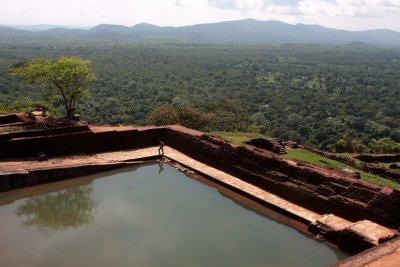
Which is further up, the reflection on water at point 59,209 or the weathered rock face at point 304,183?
the weathered rock face at point 304,183

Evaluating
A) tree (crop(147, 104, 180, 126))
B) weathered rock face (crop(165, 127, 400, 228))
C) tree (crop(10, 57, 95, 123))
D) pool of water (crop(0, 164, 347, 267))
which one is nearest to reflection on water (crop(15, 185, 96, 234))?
pool of water (crop(0, 164, 347, 267))

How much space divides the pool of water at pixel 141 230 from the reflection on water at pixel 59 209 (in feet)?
0.10

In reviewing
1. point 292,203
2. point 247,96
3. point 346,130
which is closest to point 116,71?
point 247,96

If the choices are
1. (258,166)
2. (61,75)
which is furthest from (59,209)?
(61,75)

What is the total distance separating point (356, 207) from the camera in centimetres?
1198

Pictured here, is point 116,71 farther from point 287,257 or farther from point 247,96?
point 287,257

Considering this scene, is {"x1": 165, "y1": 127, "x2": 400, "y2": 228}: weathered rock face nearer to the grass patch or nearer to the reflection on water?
the grass patch

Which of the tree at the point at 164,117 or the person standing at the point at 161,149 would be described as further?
the tree at the point at 164,117

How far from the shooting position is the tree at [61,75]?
62.5ft

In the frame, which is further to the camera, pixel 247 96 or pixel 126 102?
pixel 247 96

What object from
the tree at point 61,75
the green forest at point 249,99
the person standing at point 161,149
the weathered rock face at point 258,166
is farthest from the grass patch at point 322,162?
the green forest at point 249,99

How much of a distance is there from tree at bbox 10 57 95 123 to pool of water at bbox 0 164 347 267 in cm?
629

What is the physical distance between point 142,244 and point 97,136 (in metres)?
8.27

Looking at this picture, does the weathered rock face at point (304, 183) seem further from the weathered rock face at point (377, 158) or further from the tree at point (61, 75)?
the weathered rock face at point (377, 158)
